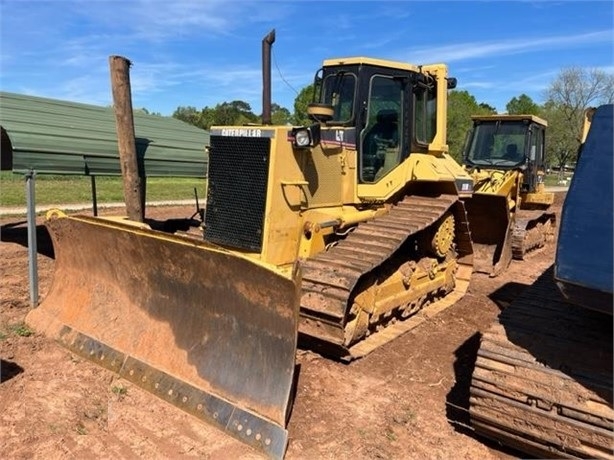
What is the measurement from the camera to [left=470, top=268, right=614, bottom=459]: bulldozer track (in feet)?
10.5

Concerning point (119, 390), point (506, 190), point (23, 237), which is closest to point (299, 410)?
point (119, 390)

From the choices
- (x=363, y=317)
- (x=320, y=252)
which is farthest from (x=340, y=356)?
(x=320, y=252)

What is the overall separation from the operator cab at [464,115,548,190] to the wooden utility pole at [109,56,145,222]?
751 cm

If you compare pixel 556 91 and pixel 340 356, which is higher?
pixel 556 91

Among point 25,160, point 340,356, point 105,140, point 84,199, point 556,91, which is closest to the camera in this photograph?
point 340,356

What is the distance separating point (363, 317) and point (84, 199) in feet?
45.1

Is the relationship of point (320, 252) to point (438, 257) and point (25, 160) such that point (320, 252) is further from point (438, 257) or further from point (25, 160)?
point (25, 160)

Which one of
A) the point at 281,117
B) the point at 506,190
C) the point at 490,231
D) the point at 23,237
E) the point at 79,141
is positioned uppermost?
the point at 281,117

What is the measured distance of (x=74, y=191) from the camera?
19.1 metres

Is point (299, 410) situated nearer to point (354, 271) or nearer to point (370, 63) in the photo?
point (354, 271)

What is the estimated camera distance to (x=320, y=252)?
5.52 metres

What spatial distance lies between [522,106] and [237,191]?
202 ft

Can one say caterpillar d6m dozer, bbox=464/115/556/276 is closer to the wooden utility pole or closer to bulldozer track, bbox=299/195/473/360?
bulldozer track, bbox=299/195/473/360

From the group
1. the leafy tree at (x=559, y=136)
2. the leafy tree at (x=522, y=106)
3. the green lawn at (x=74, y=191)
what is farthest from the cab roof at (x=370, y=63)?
the leafy tree at (x=522, y=106)
